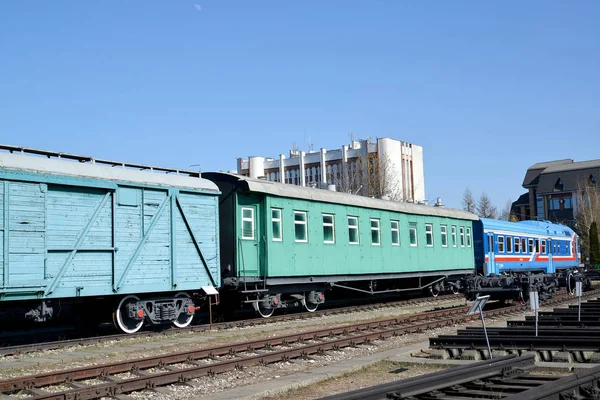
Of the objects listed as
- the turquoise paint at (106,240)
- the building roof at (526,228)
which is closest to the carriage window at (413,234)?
the building roof at (526,228)

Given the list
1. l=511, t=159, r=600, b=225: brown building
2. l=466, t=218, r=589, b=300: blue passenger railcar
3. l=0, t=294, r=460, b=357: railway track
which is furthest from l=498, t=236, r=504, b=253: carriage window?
l=511, t=159, r=600, b=225: brown building

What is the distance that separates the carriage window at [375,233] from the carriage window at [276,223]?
525 centimetres

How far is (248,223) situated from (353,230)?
17.0 ft

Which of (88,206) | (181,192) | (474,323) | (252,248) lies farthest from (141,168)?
(474,323)

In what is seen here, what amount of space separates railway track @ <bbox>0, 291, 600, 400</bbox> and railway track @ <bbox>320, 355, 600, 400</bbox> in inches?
158

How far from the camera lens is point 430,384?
25.7 feet

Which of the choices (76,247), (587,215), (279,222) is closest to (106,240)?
(76,247)

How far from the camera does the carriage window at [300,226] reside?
801 inches

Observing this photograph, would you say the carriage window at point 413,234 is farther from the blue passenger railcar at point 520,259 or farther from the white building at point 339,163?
the white building at point 339,163

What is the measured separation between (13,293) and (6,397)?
14.3 ft

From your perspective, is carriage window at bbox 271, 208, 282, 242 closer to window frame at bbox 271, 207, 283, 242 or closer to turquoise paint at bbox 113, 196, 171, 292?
window frame at bbox 271, 207, 283, 242

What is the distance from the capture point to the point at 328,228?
71.4ft

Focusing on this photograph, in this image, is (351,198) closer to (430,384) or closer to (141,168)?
(141,168)

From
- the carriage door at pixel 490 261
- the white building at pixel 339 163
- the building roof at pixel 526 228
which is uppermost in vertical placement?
the white building at pixel 339 163
